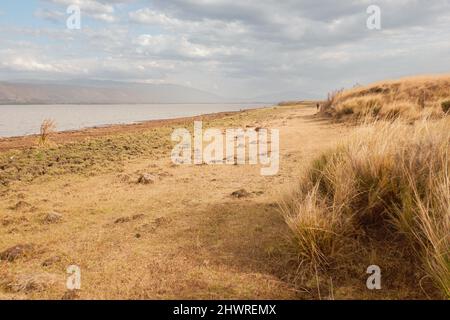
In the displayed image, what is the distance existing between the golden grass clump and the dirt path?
504mm

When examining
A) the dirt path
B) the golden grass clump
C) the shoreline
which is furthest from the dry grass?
the shoreline

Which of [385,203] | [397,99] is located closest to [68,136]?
[397,99]

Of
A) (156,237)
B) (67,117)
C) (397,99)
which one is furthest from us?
(67,117)

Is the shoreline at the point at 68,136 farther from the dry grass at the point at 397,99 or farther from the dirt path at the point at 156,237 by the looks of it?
the dry grass at the point at 397,99

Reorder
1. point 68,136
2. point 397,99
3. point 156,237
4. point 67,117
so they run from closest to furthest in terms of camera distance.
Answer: point 156,237, point 397,99, point 68,136, point 67,117

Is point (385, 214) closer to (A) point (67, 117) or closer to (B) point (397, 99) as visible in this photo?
(B) point (397, 99)

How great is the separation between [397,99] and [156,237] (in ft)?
52.0

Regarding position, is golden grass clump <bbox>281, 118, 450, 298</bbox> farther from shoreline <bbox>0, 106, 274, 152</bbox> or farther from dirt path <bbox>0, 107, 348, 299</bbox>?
shoreline <bbox>0, 106, 274, 152</bbox>

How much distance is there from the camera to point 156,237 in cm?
474

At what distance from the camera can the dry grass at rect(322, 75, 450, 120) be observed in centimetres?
1397

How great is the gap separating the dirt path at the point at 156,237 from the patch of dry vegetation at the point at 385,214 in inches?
19.2
